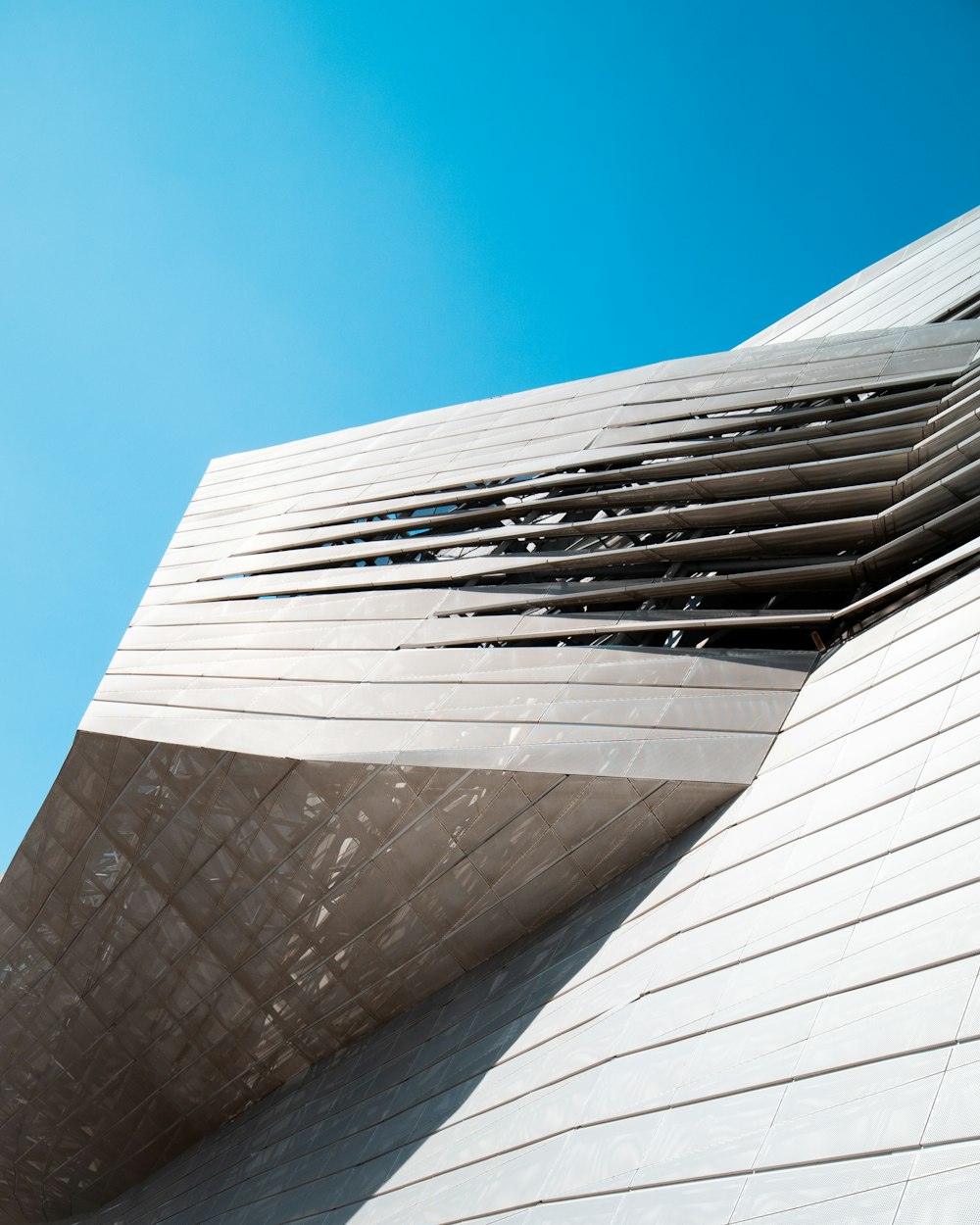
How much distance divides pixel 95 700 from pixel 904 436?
1103cm

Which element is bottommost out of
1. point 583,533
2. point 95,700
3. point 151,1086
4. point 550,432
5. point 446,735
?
point 151,1086

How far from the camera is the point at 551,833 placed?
10.4 metres

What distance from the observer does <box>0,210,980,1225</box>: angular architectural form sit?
19.0 feet

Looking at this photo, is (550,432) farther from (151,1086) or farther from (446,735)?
(151,1086)

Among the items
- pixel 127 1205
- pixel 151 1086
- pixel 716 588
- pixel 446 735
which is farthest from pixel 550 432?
pixel 127 1205

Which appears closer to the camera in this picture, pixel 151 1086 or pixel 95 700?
pixel 95 700

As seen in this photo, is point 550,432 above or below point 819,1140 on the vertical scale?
above

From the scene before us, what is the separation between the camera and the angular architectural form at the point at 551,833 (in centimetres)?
578

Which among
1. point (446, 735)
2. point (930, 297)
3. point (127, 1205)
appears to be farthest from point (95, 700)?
point (930, 297)

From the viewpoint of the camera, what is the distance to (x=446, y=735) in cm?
1098

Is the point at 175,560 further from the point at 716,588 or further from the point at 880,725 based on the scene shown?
the point at 880,725

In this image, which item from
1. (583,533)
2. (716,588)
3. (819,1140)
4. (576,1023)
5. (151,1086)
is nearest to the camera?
(819,1140)

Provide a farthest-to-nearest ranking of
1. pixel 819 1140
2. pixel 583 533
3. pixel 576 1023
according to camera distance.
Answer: pixel 583 533 → pixel 576 1023 → pixel 819 1140

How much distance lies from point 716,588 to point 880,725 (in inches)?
152
